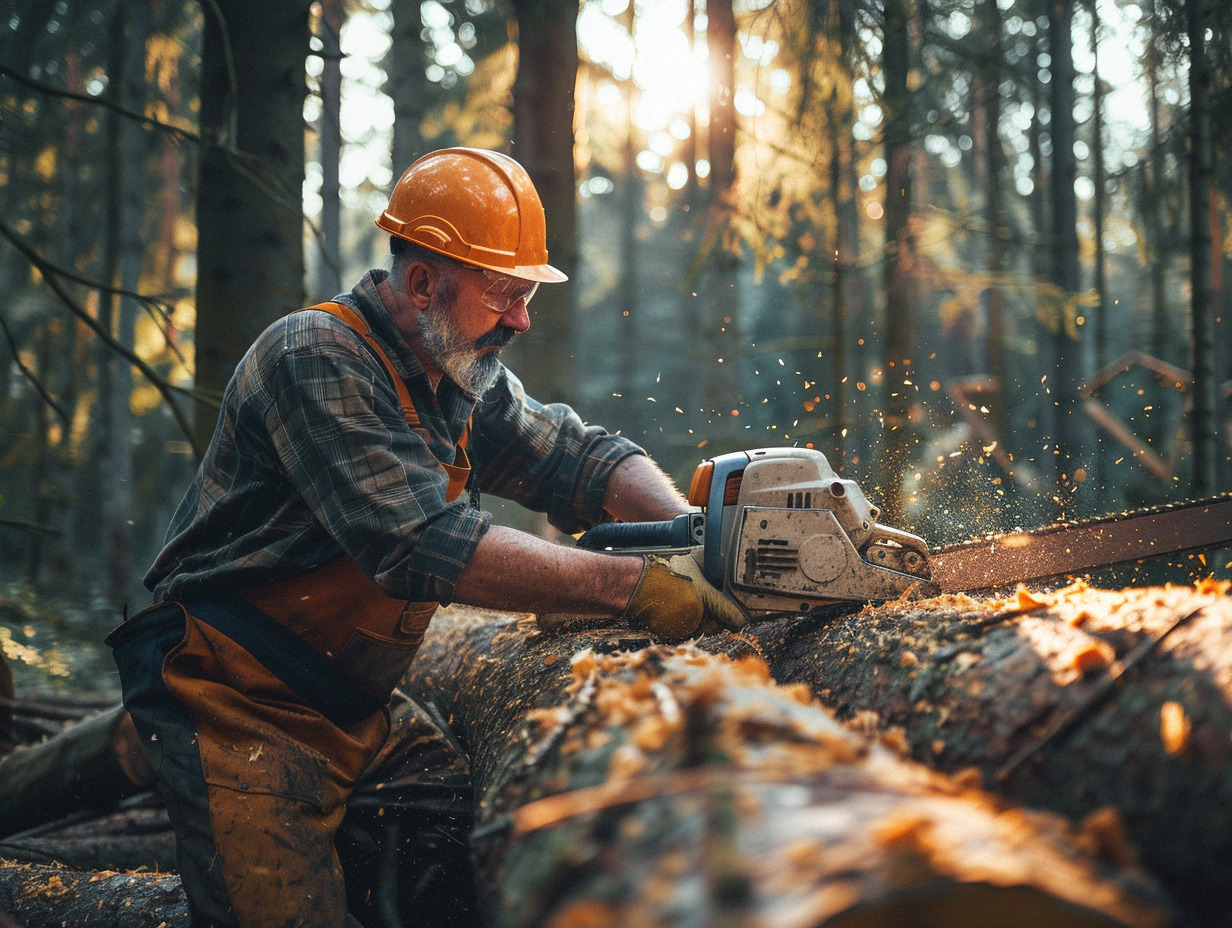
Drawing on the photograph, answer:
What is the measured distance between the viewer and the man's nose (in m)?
2.49

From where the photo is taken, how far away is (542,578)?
7.01 feet

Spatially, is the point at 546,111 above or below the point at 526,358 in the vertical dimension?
above

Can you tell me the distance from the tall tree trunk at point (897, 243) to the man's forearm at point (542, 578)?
3719 mm

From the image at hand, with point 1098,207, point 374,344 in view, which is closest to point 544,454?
point 374,344

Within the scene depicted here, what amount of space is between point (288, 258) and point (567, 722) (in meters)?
2.91

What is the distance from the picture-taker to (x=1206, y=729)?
1.07 m

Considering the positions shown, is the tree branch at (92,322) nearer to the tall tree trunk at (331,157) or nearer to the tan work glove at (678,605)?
the tan work glove at (678,605)

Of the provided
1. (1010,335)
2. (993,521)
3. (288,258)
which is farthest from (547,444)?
(1010,335)

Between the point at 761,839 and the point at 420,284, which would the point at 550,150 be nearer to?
the point at 420,284

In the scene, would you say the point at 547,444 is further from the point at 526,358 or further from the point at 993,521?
the point at 993,521

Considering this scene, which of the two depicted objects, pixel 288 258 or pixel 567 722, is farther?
pixel 288 258

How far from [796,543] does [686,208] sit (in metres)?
9.09

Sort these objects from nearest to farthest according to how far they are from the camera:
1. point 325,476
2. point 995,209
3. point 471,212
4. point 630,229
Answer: point 325,476 → point 471,212 → point 995,209 → point 630,229

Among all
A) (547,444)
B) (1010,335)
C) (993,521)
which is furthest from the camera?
(1010,335)
